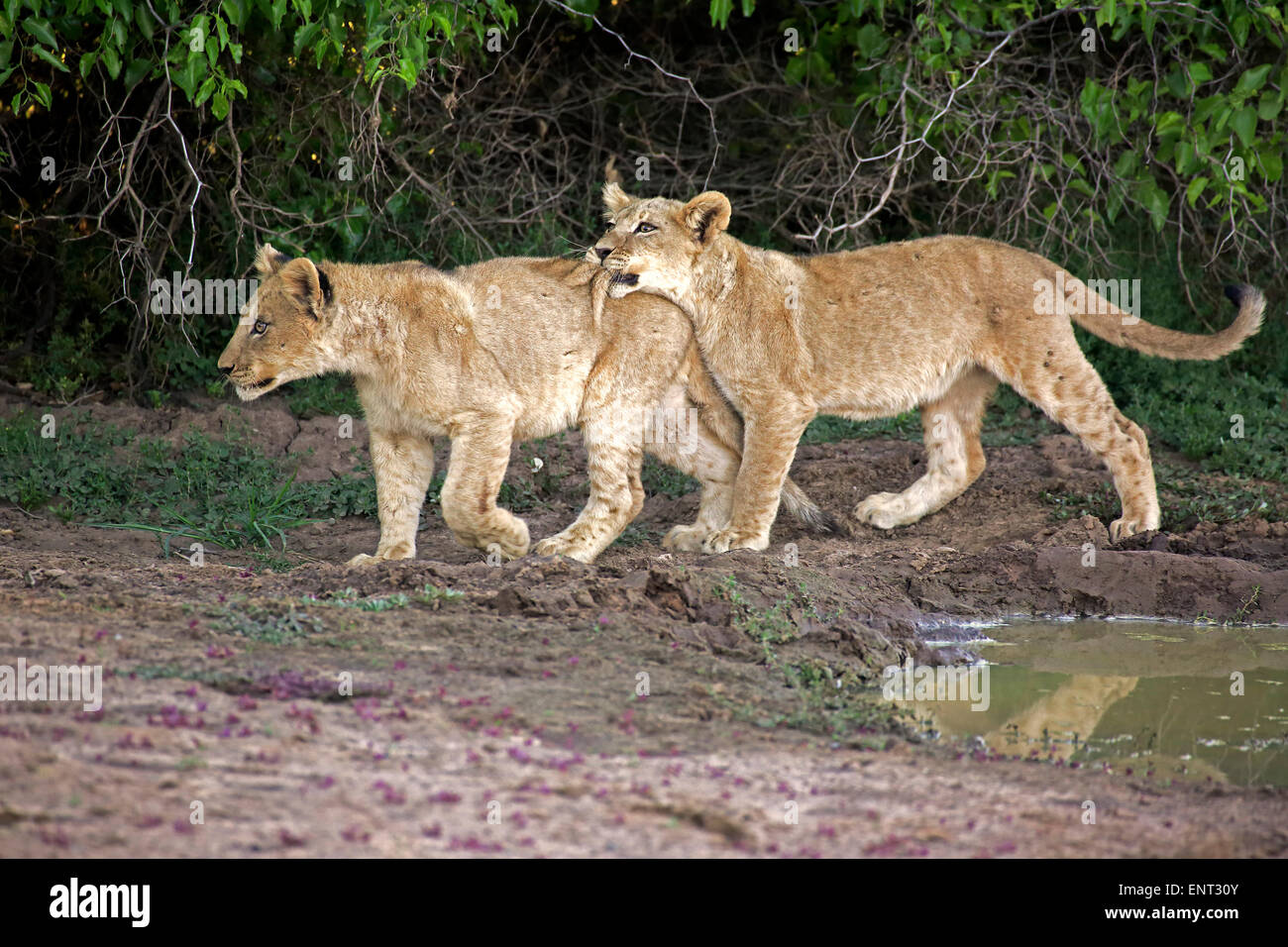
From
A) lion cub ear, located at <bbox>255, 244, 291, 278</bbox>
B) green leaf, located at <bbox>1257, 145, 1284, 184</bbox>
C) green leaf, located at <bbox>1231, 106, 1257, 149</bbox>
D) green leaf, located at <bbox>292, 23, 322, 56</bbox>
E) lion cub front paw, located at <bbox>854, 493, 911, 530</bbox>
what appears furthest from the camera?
green leaf, located at <bbox>1257, 145, 1284, 184</bbox>

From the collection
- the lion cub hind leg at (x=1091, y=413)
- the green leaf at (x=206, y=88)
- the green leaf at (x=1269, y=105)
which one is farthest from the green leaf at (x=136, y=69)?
the green leaf at (x=1269, y=105)

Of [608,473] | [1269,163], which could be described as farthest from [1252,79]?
[608,473]

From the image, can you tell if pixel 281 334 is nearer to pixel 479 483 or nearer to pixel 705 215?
pixel 479 483

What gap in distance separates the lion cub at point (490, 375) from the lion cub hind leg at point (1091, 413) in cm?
148

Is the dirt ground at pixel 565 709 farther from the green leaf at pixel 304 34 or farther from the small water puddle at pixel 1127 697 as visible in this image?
the green leaf at pixel 304 34

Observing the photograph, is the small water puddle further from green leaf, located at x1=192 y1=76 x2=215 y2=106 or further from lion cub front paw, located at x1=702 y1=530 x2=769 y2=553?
green leaf, located at x1=192 y1=76 x2=215 y2=106

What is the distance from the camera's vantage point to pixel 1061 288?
6648 millimetres

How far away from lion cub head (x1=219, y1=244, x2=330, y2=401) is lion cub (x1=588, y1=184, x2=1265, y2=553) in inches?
54.1

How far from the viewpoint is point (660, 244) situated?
20.8ft

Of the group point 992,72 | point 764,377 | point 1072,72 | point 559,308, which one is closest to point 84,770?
point 559,308

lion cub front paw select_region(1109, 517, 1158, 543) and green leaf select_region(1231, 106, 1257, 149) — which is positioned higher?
green leaf select_region(1231, 106, 1257, 149)

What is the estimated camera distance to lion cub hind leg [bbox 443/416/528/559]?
226 inches

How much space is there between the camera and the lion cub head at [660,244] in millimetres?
6293

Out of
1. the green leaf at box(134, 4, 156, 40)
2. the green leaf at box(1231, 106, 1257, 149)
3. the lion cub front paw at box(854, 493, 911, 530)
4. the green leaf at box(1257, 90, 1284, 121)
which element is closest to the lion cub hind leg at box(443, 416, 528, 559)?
the lion cub front paw at box(854, 493, 911, 530)
